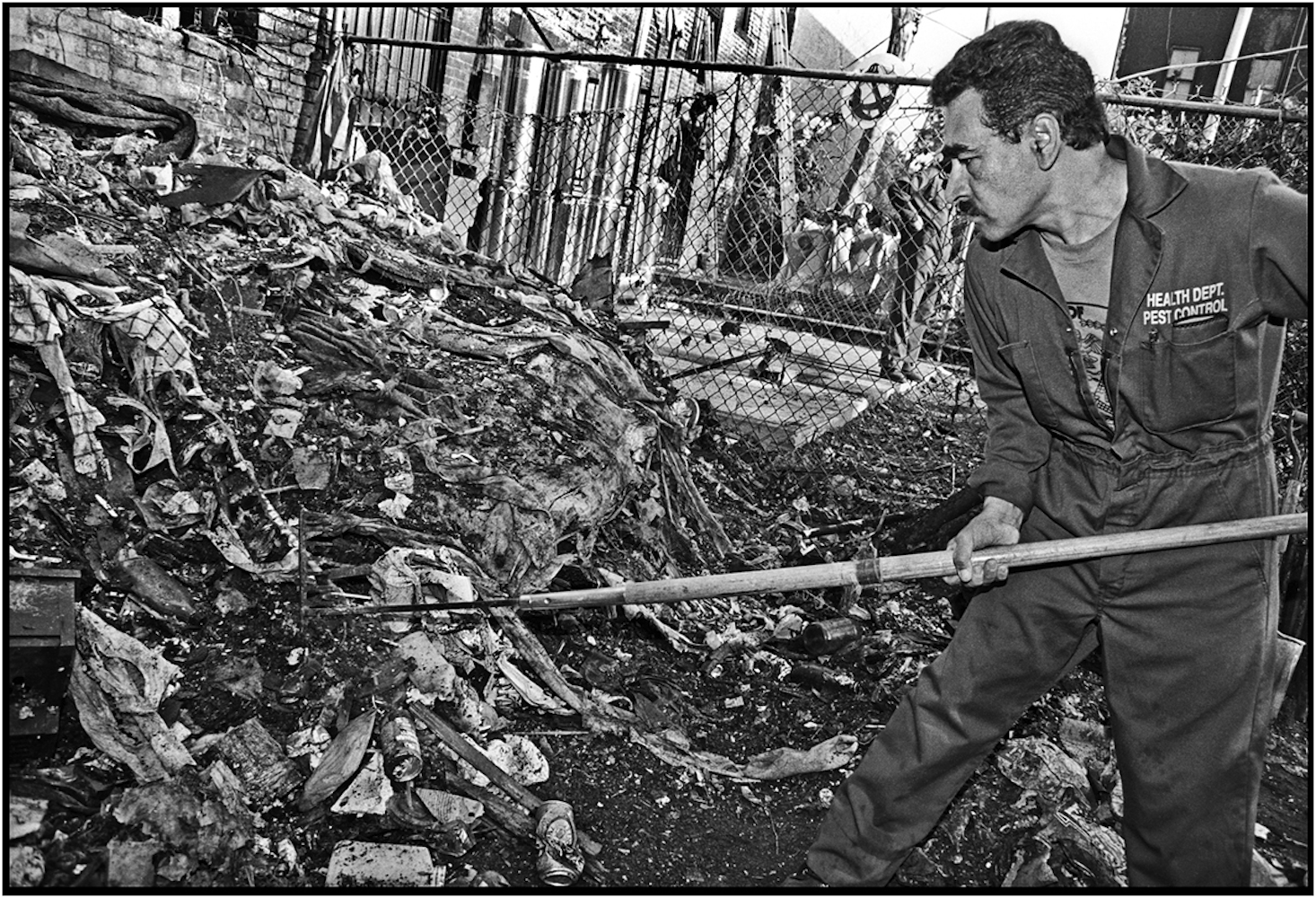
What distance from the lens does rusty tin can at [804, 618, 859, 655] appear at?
4.05m

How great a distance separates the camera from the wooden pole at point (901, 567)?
224 centimetres

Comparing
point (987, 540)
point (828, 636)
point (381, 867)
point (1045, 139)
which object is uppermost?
point (1045, 139)

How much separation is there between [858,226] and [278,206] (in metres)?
4.46

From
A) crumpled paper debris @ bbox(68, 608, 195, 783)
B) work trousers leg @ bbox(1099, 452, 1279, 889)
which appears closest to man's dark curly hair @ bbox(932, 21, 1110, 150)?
work trousers leg @ bbox(1099, 452, 1279, 889)

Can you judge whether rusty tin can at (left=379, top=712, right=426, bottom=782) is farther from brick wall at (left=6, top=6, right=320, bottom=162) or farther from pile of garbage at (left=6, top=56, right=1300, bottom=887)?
brick wall at (left=6, top=6, right=320, bottom=162)

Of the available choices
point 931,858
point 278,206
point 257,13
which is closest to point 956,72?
point 931,858

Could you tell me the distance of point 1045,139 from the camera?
7.42ft

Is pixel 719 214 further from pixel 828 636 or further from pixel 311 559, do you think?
pixel 311 559

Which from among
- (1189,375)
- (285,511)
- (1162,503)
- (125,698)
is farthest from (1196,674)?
(285,511)

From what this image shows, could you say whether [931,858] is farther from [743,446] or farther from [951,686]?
[743,446]

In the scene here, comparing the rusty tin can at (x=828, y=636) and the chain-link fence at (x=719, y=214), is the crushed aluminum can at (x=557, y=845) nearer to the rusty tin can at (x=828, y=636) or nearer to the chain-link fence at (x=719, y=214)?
the rusty tin can at (x=828, y=636)

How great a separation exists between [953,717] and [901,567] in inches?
16.8

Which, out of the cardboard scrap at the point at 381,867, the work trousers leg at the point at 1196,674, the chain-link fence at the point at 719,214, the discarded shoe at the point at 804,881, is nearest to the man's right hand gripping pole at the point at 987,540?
the work trousers leg at the point at 1196,674

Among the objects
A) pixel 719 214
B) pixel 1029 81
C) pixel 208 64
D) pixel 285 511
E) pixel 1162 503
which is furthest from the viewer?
pixel 719 214
